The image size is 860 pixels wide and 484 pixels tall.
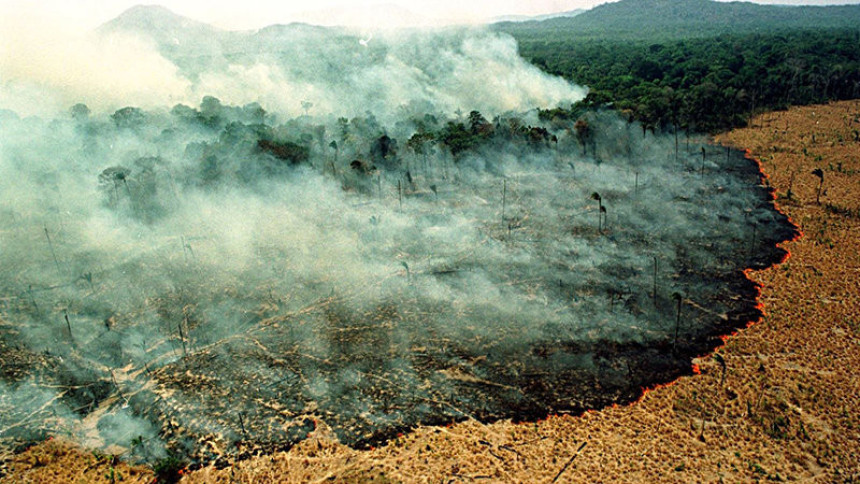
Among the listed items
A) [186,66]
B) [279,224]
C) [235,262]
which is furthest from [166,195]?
[186,66]

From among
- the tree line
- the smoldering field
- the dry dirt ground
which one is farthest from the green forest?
the dry dirt ground

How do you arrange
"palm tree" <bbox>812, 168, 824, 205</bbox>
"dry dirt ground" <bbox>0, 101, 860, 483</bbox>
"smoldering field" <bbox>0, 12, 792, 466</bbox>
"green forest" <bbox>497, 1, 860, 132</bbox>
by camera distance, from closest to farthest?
1. "dry dirt ground" <bbox>0, 101, 860, 483</bbox>
2. "smoldering field" <bbox>0, 12, 792, 466</bbox>
3. "palm tree" <bbox>812, 168, 824, 205</bbox>
4. "green forest" <bbox>497, 1, 860, 132</bbox>

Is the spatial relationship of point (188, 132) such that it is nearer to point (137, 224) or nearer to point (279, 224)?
point (137, 224)

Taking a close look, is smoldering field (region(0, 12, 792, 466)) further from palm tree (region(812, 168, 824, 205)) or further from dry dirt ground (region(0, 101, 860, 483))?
palm tree (region(812, 168, 824, 205))

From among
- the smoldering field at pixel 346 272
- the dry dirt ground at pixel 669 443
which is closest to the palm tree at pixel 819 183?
the smoldering field at pixel 346 272

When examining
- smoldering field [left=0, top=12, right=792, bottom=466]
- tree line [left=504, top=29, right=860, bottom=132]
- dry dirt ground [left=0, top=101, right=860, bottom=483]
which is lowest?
dry dirt ground [left=0, top=101, right=860, bottom=483]

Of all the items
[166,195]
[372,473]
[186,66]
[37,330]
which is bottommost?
[372,473]

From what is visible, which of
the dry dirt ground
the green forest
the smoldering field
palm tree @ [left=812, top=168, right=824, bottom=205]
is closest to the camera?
the dry dirt ground
